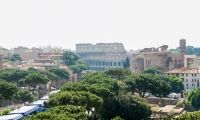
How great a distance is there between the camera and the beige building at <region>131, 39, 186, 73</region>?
8800cm

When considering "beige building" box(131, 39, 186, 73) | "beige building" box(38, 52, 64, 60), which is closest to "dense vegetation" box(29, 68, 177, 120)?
"beige building" box(131, 39, 186, 73)

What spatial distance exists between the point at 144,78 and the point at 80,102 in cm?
1947

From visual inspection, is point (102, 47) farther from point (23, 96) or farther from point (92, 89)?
point (92, 89)

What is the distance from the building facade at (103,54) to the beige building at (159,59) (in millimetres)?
53895

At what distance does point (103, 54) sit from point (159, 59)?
236ft

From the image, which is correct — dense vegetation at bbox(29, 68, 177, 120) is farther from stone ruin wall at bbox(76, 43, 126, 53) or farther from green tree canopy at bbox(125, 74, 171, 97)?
Answer: stone ruin wall at bbox(76, 43, 126, 53)

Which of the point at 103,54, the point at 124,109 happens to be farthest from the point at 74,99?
the point at 103,54

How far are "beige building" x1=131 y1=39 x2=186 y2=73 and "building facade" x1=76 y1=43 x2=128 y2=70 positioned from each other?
5389 cm

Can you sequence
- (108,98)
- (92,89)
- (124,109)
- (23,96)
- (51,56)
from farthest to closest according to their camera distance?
(51,56)
(23,96)
(108,98)
(92,89)
(124,109)

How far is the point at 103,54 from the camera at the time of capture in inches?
6260

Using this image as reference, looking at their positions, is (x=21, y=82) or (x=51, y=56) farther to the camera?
(x=51, y=56)

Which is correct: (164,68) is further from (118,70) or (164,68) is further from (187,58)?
(118,70)

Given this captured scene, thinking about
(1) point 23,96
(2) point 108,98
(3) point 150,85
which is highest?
(3) point 150,85

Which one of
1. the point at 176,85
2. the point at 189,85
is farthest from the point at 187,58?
the point at 176,85
